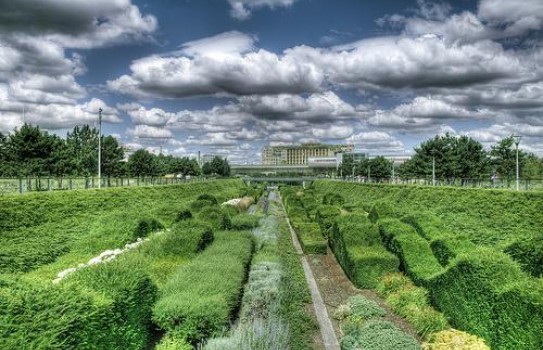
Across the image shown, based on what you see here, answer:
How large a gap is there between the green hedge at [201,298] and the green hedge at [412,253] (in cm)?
628

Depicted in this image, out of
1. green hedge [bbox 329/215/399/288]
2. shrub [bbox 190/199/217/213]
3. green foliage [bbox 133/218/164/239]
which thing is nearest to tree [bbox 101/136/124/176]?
shrub [bbox 190/199/217/213]

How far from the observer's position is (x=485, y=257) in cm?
1152

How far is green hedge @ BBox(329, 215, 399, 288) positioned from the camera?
17.4 meters

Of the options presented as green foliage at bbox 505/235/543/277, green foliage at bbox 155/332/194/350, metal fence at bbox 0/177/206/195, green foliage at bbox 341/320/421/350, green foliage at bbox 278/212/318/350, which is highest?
metal fence at bbox 0/177/206/195

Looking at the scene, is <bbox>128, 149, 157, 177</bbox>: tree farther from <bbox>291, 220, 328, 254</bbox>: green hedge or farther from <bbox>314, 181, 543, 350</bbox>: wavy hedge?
<bbox>314, 181, 543, 350</bbox>: wavy hedge

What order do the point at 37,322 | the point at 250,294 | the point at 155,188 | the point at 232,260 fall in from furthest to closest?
the point at 155,188, the point at 232,260, the point at 250,294, the point at 37,322

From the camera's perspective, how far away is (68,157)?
50.2 m

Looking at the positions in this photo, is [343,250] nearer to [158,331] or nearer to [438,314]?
[438,314]

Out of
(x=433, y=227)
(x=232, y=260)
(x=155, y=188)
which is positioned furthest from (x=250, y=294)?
(x=155, y=188)

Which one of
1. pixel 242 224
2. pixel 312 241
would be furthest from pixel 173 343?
pixel 242 224

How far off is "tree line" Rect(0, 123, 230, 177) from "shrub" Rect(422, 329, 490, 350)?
40.8 metres

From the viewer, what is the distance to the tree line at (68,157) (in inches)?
1666

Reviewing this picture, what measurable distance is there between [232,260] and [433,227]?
31.7 ft

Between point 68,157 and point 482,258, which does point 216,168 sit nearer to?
point 68,157
